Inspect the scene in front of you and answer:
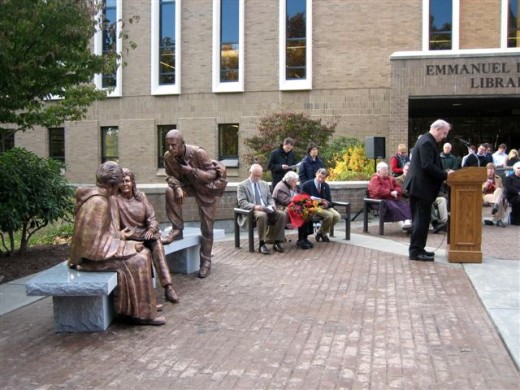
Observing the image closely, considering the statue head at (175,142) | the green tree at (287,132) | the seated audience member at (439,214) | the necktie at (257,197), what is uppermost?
the green tree at (287,132)

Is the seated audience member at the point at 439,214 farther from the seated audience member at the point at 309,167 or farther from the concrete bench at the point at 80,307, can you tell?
the concrete bench at the point at 80,307

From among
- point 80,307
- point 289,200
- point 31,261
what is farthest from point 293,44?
point 80,307

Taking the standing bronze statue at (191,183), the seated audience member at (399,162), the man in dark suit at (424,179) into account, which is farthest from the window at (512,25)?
the standing bronze statue at (191,183)

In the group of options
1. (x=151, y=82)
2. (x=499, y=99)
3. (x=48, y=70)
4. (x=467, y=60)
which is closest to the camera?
(x=48, y=70)

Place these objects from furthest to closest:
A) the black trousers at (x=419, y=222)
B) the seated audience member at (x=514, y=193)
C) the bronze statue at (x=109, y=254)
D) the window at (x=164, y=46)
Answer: the window at (x=164, y=46) → the seated audience member at (x=514, y=193) → the black trousers at (x=419, y=222) → the bronze statue at (x=109, y=254)

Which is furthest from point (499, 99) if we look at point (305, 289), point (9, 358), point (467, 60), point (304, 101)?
point (9, 358)

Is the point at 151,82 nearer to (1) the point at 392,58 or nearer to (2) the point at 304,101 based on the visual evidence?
(2) the point at 304,101

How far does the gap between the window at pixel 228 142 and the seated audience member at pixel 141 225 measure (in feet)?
63.9

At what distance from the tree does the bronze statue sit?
2344mm

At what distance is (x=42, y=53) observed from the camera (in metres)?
8.23

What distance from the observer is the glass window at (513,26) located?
79.0ft

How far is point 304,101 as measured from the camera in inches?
997

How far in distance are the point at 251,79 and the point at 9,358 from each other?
21.7 metres

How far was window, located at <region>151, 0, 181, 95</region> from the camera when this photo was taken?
27422 millimetres
